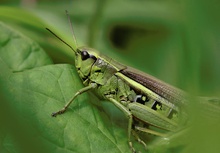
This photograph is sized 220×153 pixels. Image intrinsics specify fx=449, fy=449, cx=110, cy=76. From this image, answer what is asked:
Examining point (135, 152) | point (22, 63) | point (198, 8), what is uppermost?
point (198, 8)

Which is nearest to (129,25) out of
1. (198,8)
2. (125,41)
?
(125,41)

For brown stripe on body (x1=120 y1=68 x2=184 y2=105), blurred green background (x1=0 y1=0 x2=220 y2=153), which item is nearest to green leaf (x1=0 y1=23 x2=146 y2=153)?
brown stripe on body (x1=120 y1=68 x2=184 y2=105)

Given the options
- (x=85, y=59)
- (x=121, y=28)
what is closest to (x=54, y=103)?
(x=85, y=59)

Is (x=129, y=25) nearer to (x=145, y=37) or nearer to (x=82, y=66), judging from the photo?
(x=145, y=37)

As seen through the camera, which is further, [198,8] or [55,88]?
[55,88]

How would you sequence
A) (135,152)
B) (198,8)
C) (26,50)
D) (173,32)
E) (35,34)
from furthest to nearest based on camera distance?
(173,32), (35,34), (26,50), (135,152), (198,8)

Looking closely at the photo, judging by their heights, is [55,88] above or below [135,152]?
→ above

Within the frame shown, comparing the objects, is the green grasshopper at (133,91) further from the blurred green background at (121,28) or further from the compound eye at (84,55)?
the blurred green background at (121,28)

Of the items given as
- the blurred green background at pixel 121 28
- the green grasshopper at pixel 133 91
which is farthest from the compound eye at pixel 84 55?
the blurred green background at pixel 121 28
